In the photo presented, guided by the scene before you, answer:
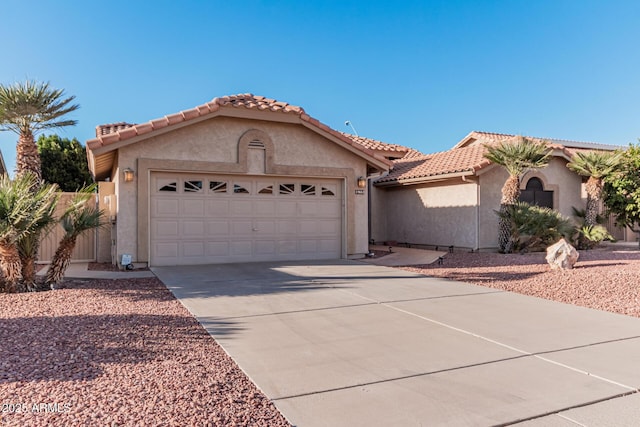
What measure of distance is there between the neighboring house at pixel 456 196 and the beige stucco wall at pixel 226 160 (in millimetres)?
3795

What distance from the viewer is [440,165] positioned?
56.3 feet

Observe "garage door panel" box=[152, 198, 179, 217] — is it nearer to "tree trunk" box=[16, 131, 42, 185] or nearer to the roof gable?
the roof gable

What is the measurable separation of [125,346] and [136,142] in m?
7.64

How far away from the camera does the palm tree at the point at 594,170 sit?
647 inches

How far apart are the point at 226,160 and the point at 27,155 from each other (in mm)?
5298

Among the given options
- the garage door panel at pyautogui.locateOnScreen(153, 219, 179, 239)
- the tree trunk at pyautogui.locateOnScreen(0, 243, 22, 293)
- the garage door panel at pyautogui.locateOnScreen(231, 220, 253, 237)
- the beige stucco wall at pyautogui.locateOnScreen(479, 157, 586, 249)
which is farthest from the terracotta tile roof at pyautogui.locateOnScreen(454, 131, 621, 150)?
the tree trunk at pyautogui.locateOnScreen(0, 243, 22, 293)

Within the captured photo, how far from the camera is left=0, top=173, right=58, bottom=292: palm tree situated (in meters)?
7.74

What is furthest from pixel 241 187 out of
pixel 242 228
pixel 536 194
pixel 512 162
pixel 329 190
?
pixel 536 194

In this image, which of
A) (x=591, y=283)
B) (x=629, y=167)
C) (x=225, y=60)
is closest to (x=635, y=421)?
(x=591, y=283)

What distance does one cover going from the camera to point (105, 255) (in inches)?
543

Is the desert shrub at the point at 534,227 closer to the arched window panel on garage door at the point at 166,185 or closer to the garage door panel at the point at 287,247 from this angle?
the garage door panel at the point at 287,247

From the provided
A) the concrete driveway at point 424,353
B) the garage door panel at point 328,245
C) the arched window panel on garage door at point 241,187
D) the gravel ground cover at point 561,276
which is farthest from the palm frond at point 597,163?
the arched window panel on garage door at point 241,187

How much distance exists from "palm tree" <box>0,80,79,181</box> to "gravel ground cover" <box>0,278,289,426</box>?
6890 mm

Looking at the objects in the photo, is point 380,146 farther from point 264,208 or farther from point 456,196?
point 264,208
